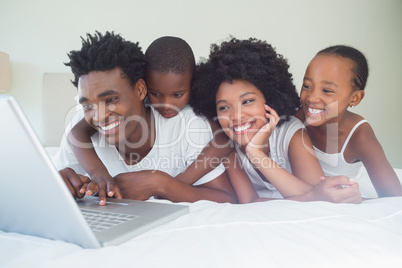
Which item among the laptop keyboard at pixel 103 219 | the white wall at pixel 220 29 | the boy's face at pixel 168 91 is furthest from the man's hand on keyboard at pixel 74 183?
the white wall at pixel 220 29

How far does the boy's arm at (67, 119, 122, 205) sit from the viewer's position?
80 centimetres

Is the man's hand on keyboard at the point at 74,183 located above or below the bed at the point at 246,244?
below

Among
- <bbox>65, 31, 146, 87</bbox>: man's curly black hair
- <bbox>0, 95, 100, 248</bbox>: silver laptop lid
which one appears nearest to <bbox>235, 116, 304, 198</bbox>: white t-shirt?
<bbox>65, 31, 146, 87</bbox>: man's curly black hair

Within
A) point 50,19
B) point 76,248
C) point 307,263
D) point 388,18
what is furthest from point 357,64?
point 50,19

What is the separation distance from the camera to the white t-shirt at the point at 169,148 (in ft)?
3.76

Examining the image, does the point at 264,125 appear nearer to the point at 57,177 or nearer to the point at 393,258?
the point at 393,258

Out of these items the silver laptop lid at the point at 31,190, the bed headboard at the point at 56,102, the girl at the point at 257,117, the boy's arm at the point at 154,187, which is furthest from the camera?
the bed headboard at the point at 56,102

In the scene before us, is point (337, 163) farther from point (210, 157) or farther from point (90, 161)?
point (90, 161)

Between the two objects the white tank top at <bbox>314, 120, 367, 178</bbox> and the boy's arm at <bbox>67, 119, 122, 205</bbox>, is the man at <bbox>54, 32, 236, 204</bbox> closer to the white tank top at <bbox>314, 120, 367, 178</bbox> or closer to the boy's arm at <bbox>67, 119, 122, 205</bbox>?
the boy's arm at <bbox>67, 119, 122, 205</bbox>

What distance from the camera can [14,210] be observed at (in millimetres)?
473

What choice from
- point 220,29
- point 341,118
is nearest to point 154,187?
point 341,118

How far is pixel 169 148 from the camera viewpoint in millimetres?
1177

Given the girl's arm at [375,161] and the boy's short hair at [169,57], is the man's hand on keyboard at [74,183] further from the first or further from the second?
the girl's arm at [375,161]

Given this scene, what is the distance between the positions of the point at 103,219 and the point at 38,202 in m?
0.17
